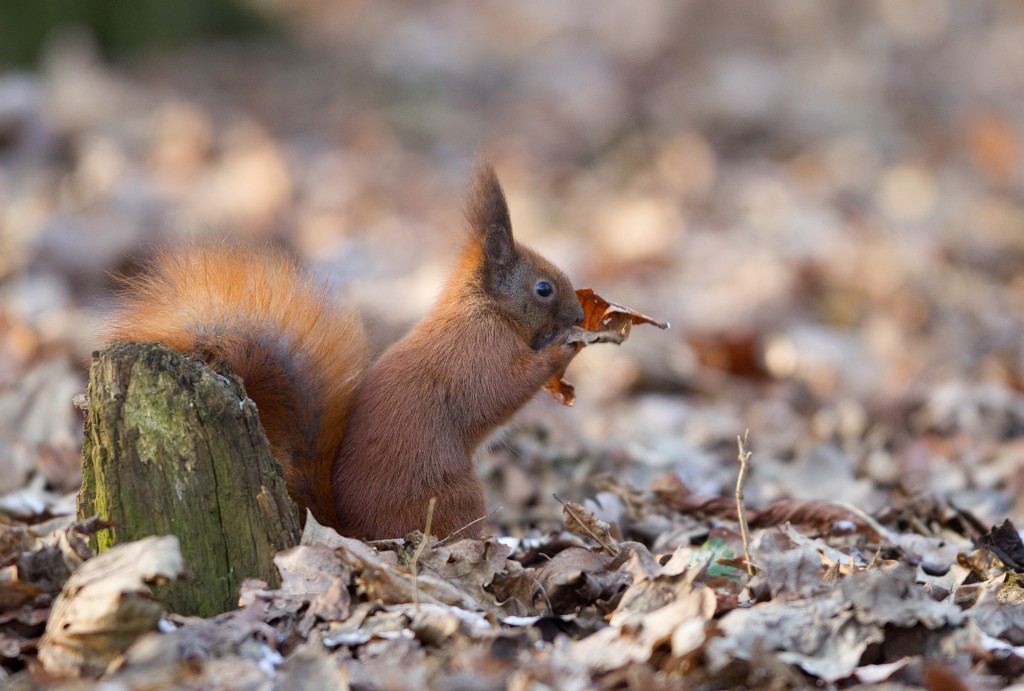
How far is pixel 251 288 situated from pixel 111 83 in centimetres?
750

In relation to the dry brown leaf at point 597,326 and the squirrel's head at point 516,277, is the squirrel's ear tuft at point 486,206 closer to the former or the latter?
the squirrel's head at point 516,277

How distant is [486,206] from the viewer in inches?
131

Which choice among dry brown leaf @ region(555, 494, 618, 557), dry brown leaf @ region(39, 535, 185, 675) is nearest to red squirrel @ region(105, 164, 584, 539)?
dry brown leaf @ region(555, 494, 618, 557)

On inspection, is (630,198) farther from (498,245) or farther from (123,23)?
(498,245)

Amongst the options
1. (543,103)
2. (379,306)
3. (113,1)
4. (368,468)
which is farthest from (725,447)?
(113,1)

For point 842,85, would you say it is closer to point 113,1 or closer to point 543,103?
point 543,103

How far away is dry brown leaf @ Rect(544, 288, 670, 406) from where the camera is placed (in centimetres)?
321

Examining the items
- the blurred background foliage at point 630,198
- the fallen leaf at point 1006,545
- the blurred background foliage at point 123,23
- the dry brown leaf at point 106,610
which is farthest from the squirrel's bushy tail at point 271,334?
the blurred background foliage at point 123,23

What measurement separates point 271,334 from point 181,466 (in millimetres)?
417

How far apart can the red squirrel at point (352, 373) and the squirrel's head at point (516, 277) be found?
0.01m

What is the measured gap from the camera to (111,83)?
9367 millimetres

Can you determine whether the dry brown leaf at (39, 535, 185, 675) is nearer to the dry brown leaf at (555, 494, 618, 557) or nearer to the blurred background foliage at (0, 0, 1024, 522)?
the blurred background foliage at (0, 0, 1024, 522)

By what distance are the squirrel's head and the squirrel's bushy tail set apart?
62cm

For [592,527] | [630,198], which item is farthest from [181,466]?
[630,198]
